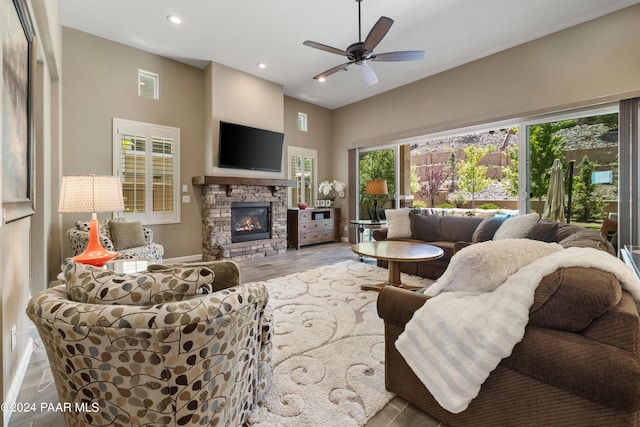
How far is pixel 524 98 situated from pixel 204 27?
15.5 ft

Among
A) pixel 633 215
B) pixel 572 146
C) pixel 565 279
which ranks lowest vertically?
pixel 565 279

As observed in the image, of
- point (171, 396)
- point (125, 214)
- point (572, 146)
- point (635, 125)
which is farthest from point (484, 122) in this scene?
point (125, 214)

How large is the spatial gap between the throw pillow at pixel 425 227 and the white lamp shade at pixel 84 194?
151 inches

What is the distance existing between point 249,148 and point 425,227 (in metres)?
3.42

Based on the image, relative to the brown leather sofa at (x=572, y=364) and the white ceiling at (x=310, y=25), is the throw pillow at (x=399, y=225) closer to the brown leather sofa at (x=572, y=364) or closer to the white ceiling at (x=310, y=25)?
the white ceiling at (x=310, y=25)

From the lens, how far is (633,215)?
3.35 meters

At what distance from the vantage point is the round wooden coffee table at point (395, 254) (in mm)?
2848

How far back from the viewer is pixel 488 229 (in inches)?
139

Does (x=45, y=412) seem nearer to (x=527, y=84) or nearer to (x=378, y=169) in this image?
(x=527, y=84)

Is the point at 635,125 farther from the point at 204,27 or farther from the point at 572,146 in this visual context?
the point at 204,27

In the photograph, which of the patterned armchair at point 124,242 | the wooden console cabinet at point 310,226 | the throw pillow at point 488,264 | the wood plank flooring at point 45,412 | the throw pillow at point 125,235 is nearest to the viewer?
the throw pillow at point 488,264

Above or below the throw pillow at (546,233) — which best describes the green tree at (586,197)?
above

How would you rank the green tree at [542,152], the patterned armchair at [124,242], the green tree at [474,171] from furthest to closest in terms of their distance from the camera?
the green tree at [474,171], the green tree at [542,152], the patterned armchair at [124,242]

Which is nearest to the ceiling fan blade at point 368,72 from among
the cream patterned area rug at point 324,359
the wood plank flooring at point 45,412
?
the cream patterned area rug at point 324,359
